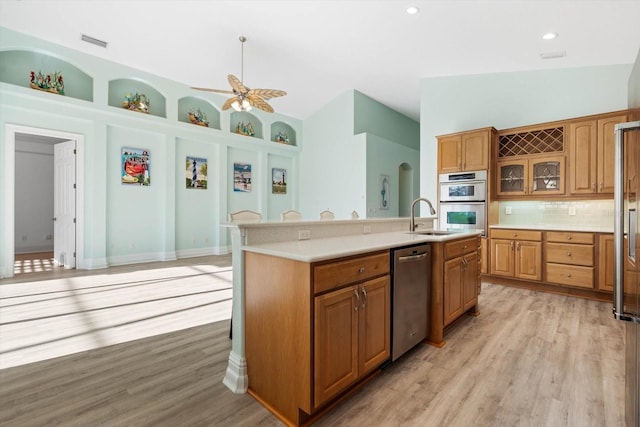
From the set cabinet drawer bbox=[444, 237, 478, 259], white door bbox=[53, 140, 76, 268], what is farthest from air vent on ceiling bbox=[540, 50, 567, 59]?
white door bbox=[53, 140, 76, 268]

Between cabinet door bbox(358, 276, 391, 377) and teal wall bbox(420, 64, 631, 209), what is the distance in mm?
4324

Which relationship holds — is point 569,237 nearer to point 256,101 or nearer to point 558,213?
point 558,213

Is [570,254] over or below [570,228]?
below

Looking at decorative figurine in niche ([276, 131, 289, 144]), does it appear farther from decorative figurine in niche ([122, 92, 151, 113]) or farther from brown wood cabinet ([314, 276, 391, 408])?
brown wood cabinet ([314, 276, 391, 408])

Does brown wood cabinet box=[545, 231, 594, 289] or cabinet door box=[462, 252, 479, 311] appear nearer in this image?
cabinet door box=[462, 252, 479, 311]

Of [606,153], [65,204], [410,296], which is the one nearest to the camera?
[410,296]

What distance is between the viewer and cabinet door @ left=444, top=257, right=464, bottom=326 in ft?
8.52

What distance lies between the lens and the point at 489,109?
5.28m

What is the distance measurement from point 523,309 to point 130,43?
7.25 meters

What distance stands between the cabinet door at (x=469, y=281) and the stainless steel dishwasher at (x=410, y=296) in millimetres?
653

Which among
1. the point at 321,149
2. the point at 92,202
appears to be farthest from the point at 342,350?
the point at 321,149

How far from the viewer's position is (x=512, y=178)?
15.6 ft

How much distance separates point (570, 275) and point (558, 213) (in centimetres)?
103

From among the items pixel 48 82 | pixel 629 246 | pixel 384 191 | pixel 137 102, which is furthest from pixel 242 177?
pixel 629 246
